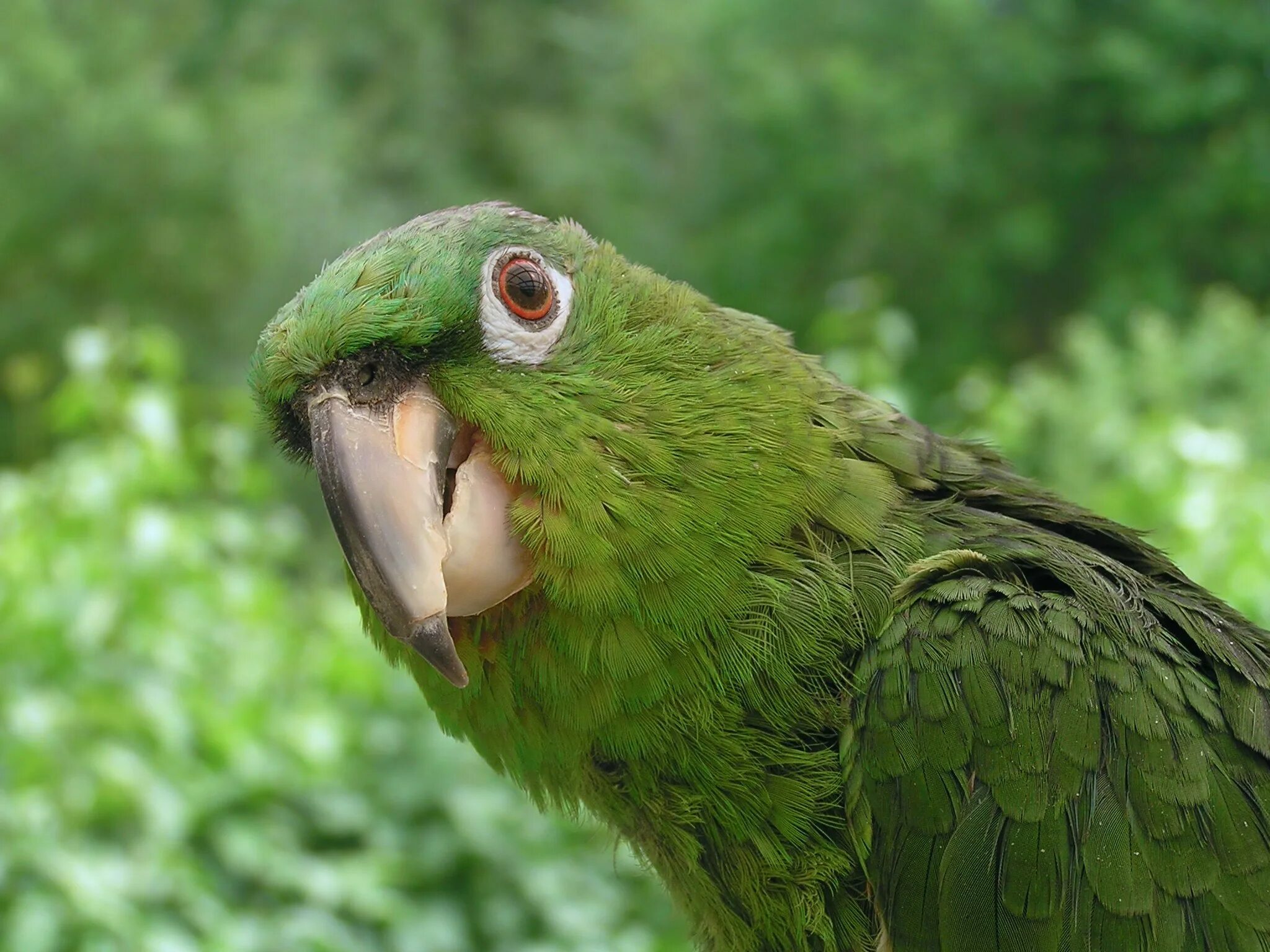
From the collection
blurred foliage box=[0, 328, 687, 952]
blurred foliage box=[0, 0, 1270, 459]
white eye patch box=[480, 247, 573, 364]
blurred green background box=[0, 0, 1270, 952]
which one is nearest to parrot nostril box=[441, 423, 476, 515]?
white eye patch box=[480, 247, 573, 364]

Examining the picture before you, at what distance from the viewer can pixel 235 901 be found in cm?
312

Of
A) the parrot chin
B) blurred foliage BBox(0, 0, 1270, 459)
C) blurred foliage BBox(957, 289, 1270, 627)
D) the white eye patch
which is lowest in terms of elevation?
the parrot chin

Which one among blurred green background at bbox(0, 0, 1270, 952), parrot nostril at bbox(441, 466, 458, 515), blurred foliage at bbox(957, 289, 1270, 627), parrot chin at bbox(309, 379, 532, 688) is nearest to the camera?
parrot chin at bbox(309, 379, 532, 688)

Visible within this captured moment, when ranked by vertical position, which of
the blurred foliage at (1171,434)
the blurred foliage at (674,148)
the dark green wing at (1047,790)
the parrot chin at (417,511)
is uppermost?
the blurred foliage at (674,148)

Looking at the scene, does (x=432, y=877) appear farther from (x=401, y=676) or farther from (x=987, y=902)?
(x=987, y=902)

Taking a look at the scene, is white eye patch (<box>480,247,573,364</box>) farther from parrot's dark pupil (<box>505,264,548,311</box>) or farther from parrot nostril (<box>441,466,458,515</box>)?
parrot nostril (<box>441,466,458,515</box>)

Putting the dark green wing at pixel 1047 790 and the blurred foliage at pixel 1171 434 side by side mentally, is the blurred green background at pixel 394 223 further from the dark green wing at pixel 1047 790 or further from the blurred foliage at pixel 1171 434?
the dark green wing at pixel 1047 790

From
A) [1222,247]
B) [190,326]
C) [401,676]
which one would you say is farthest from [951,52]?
[401,676]

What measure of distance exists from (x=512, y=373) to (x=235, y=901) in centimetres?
227

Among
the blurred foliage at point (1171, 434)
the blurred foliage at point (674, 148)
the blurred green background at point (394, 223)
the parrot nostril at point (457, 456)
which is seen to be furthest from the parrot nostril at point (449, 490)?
the blurred foliage at point (674, 148)

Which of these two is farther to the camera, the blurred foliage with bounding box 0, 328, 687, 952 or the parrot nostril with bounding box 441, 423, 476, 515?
the blurred foliage with bounding box 0, 328, 687, 952

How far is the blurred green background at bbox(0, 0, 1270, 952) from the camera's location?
3.10 meters

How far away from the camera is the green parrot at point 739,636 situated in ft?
4.90

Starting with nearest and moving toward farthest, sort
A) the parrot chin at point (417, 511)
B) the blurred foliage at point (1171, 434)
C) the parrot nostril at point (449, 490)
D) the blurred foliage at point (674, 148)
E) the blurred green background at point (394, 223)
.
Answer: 1. the parrot chin at point (417, 511)
2. the parrot nostril at point (449, 490)
3. the blurred foliage at point (1171, 434)
4. the blurred green background at point (394, 223)
5. the blurred foliage at point (674, 148)
